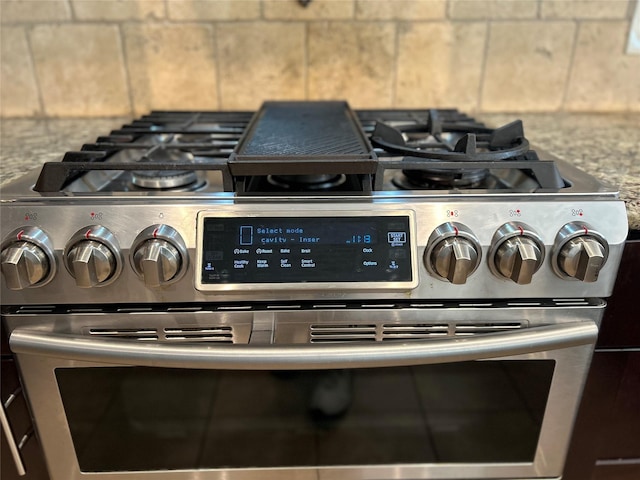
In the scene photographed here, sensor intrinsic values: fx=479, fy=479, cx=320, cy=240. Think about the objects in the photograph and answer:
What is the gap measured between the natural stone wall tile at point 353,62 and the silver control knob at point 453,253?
2.35 ft

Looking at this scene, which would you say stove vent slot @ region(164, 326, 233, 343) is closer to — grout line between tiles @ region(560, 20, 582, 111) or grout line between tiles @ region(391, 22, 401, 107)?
grout line between tiles @ region(391, 22, 401, 107)

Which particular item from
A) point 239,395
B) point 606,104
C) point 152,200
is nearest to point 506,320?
point 239,395

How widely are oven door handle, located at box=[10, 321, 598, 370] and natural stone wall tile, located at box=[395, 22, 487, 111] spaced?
2.55 ft

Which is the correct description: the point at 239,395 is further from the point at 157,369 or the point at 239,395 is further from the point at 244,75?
the point at 244,75

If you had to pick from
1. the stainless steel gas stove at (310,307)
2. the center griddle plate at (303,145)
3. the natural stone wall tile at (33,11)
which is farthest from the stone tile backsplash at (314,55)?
the stainless steel gas stove at (310,307)

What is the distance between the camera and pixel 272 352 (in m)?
0.61

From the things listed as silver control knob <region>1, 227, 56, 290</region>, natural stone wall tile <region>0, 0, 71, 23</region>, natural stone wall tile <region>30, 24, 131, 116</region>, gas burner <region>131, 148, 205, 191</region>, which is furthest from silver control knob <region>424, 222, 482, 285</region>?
natural stone wall tile <region>0, 0, 71, 23</region>

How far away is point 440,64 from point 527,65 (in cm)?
22

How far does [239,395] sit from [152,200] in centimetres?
31

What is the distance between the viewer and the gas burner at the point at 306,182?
0.72 meters

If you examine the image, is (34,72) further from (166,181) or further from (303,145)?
(303,145)

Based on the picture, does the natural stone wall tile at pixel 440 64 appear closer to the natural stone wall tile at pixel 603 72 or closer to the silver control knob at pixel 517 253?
the natural stone wall tile at pixel 603 72

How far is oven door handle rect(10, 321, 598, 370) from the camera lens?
613 mm

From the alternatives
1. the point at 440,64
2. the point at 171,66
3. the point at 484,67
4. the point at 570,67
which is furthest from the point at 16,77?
the point at 570,67
